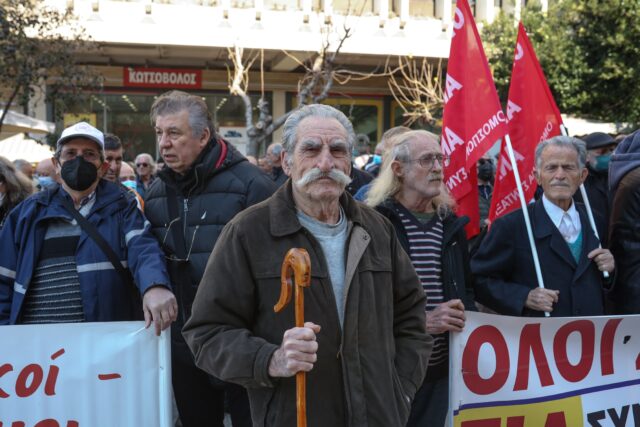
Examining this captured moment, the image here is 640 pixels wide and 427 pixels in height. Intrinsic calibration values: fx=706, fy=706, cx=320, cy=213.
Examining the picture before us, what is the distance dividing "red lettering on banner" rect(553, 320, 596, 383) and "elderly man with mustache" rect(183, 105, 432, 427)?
4.85 ft

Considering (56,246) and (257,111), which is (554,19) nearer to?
(257,111)

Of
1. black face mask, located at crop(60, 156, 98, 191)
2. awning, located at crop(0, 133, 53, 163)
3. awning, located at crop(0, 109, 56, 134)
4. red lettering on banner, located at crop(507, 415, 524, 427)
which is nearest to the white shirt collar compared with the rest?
red lettering on banner, located at crop(507, 415, 524, 427)

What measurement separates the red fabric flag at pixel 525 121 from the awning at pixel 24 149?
11.3m

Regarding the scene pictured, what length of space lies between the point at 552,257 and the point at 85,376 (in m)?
2.51

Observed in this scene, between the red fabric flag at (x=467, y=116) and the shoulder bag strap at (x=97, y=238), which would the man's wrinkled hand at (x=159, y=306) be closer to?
the shoulder bag strap at (x=97, y=238)

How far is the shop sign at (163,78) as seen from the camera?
21.7 meters

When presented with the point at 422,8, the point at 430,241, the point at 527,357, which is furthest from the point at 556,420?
the point at 422,8

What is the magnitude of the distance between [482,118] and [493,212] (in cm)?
77

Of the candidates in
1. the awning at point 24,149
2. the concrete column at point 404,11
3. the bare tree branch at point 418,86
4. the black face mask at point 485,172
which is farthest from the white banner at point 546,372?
the concrete column at point 404,11

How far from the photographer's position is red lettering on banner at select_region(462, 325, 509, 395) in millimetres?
3594

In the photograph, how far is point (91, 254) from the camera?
10.8 ft

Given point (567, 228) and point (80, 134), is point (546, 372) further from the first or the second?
point (80, 134)

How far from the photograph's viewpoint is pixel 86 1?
744 inches

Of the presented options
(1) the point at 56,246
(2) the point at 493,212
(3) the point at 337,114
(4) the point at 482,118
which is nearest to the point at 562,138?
(4) the point at 482,118
